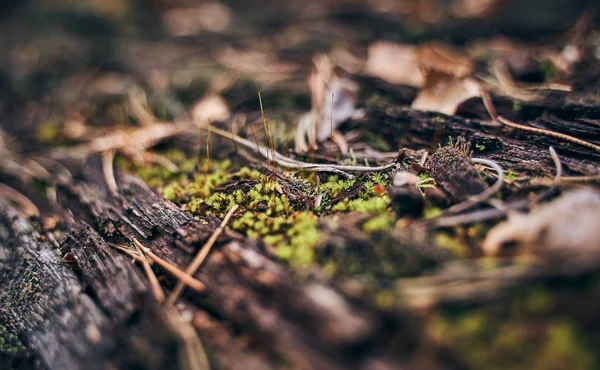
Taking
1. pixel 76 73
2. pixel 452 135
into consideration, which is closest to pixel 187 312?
pixel 452 135

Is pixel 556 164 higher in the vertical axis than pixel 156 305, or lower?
higher

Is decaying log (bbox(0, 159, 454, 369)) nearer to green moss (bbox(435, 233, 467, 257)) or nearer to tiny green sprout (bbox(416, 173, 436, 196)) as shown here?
green moss (bbox(435, 233, 467, 257))

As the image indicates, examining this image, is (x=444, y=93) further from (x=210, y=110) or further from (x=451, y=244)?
(x=210, y=110)

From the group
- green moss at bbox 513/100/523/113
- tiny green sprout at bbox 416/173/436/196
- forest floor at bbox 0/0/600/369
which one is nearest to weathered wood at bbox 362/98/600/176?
forest floor at bbox 0/0/600/369

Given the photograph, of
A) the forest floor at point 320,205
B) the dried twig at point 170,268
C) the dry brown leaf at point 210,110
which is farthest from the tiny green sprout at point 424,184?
the dry brown leaf at point 210,110

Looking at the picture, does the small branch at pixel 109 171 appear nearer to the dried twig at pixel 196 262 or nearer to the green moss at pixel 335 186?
the dried twig at pixel 196 262

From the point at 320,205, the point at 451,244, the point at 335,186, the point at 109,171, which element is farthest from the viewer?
the point at 109,171

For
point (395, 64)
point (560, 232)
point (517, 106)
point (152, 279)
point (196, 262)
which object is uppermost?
point (395, 64)

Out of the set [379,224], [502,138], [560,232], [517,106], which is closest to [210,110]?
[379,224]
